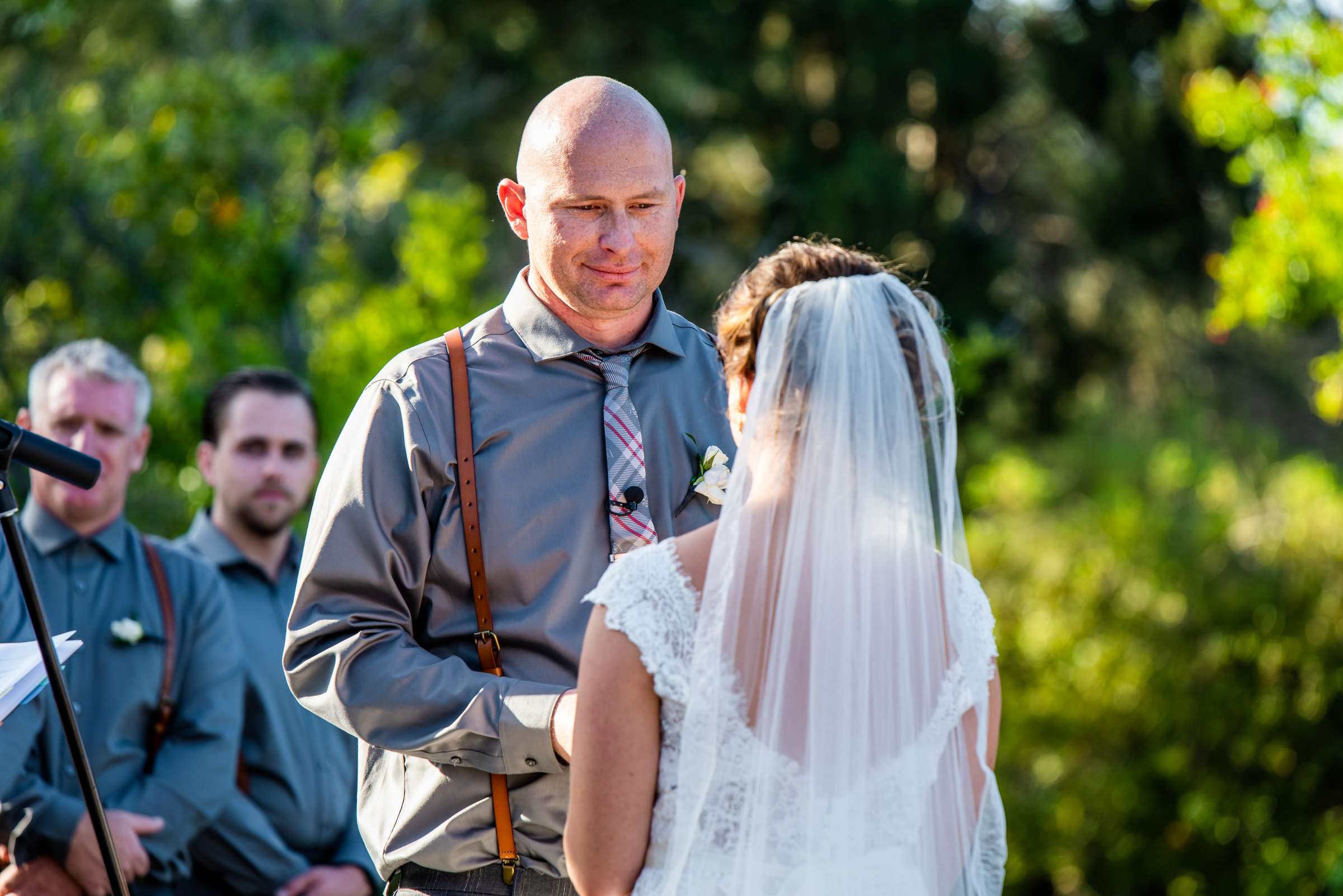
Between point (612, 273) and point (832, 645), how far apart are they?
0.89 metres

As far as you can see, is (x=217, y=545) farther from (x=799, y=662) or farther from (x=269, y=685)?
(x=799, y=662)

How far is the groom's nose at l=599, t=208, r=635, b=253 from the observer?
271 cm

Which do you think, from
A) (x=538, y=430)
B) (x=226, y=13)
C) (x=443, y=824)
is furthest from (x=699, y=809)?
(x=226, y=13)

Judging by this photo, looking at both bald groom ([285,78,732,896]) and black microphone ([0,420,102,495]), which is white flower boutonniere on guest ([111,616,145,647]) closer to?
bald groom ([285,78,732,896])

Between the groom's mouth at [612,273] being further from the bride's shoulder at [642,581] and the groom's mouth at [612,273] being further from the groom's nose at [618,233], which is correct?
the bride's shoulder at [642,581]

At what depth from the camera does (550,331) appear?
9.21 feet

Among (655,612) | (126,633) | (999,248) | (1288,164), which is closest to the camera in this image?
(655,612)

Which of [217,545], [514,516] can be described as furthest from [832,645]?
[217,545]

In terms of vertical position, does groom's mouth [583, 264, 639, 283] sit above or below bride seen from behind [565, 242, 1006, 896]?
above

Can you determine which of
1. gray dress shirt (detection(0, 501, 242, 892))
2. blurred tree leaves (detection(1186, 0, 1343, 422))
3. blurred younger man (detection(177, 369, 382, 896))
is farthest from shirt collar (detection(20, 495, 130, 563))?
blurred tree leaves (detection(1186, 0, 1343, 422))

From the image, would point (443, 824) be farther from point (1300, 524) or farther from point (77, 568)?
point (1300, 524)

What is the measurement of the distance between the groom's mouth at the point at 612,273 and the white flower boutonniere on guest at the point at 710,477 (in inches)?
13.0

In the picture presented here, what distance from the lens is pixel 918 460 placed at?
235cm

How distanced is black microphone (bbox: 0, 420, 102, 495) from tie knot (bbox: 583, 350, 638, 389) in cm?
91
